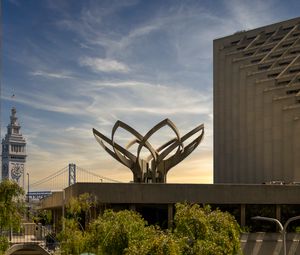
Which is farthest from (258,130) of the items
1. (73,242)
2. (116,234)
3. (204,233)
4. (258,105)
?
(204,233)

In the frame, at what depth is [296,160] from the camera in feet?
246

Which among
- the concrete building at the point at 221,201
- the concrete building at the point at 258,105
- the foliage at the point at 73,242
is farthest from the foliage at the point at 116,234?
the concrete building at the point at 258,105

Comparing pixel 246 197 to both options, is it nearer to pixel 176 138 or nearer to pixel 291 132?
pixel 176 138

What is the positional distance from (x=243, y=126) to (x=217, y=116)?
6.41 m

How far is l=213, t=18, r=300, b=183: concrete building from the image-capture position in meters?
77.2

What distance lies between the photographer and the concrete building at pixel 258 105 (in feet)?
253

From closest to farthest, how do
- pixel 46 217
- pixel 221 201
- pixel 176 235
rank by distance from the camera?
pixel 176 235, pixel 221 201, pixel 46 217

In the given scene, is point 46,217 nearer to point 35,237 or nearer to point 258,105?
point 35,237

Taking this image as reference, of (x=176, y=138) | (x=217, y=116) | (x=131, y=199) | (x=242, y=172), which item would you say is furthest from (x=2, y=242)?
(x=217, y=116)

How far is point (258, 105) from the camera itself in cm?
8250

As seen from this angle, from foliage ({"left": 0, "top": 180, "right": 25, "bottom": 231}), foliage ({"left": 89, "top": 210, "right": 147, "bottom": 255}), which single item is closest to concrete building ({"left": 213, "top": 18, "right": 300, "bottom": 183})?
foliage ({"left": 89, "top": 210, "right": 147, "bottom": 255})

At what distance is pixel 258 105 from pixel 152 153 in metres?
32.2

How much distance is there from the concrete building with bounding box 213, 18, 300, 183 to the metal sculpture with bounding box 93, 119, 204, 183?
25.0m

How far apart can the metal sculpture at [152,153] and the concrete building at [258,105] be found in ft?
82.1
